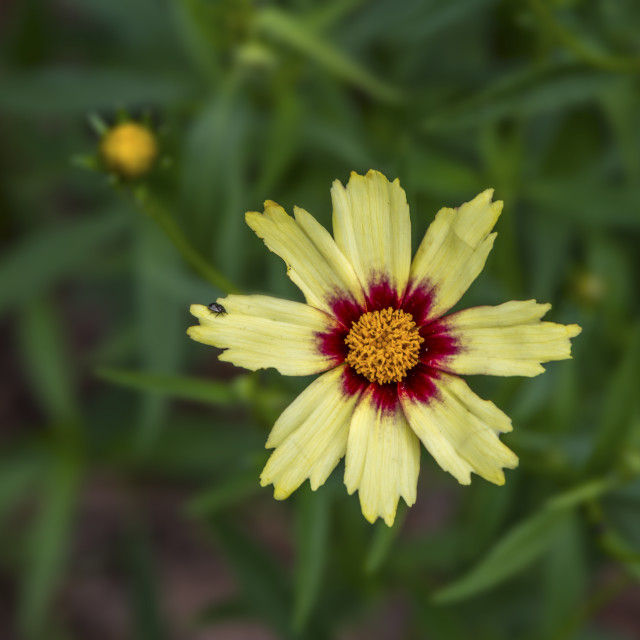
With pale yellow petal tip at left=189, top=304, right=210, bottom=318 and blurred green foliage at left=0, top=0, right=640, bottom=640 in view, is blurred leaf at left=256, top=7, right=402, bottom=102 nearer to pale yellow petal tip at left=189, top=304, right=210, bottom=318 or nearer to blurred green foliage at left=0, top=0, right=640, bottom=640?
blurred green foliage at left=0, top=0, right=640, bottom=640

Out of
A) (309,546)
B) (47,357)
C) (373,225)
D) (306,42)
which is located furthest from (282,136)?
(47,357)

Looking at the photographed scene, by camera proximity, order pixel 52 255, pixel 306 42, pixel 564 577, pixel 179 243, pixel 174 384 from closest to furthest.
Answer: pixel 179 243
pixel 174 384
pixel 306 42
pixel 564 577
pixel 52 255

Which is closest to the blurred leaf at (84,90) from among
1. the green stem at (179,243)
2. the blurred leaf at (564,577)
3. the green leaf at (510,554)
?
the green stem at (179,243)

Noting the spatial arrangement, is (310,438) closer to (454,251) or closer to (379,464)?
(379,464)

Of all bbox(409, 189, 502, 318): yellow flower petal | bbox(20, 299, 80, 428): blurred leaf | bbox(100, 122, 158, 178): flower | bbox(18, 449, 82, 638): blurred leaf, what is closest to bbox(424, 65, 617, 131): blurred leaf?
bbox(100, 122, 158, 178): flower

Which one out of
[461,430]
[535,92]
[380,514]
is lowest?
[380,514]

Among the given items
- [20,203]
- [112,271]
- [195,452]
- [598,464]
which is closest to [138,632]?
[195,452]

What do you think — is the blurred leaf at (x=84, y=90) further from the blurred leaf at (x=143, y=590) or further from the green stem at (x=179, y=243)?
the blurred leaf at (x=143, y=590)
